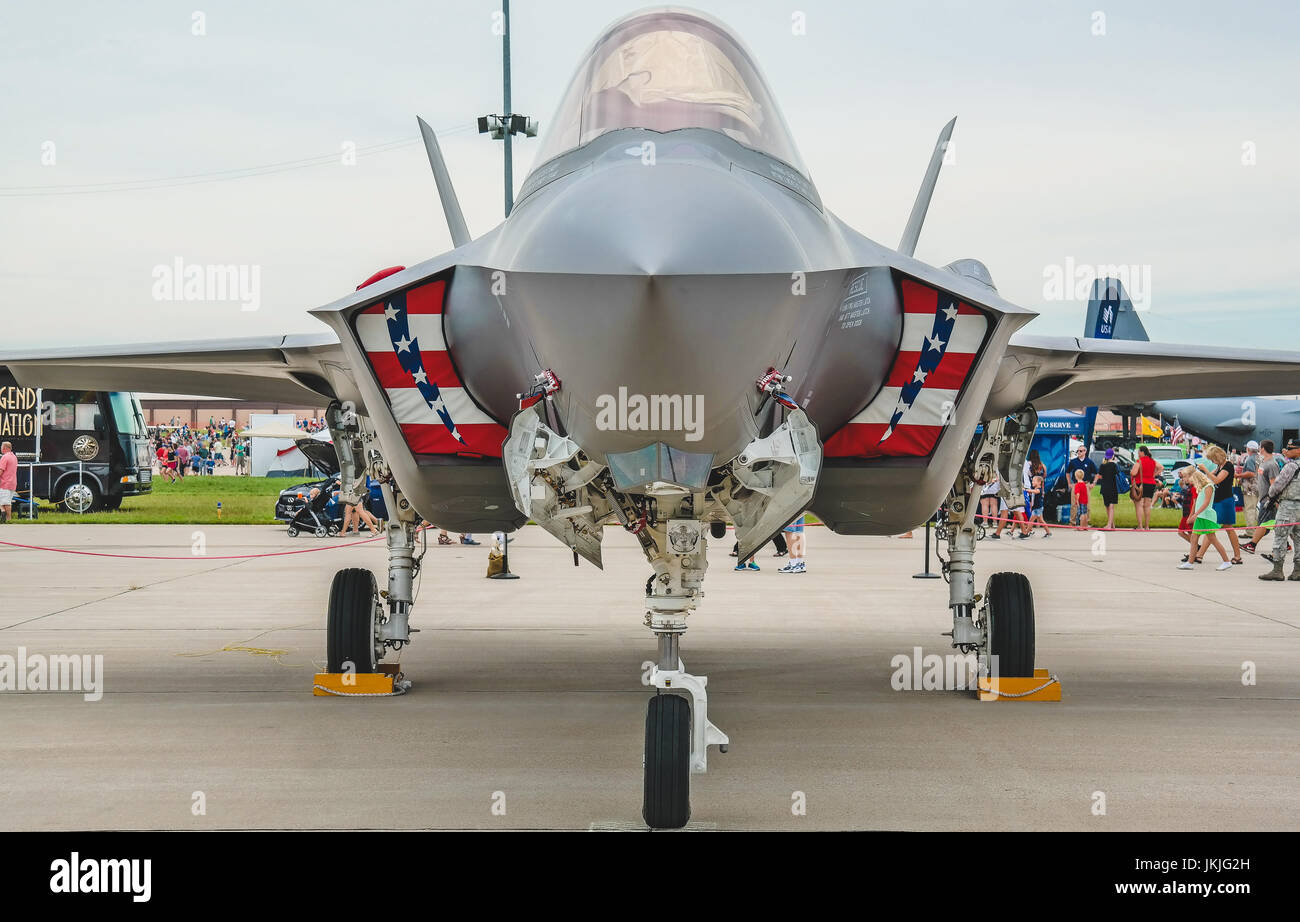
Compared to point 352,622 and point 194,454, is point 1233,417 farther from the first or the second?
point 194,454

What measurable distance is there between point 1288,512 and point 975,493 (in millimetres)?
9930

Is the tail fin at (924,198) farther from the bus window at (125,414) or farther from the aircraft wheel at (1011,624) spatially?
the bus window at (125,414)

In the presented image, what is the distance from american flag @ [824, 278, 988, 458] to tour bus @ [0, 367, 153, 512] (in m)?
24.6

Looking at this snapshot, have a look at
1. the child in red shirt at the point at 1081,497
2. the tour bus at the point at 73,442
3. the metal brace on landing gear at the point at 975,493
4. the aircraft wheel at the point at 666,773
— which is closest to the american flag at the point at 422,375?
the aircraft wheel at the point at 666,773

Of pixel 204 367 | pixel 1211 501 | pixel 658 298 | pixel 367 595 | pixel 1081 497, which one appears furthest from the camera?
pixel 1081 497

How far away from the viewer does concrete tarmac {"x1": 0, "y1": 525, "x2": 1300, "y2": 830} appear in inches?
201

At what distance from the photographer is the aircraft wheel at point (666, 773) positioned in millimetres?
4633

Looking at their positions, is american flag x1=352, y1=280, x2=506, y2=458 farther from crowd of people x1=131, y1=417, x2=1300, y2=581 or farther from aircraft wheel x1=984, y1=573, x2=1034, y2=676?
aircraft wheel x1=984, y1=573, x2=1034, y2=676

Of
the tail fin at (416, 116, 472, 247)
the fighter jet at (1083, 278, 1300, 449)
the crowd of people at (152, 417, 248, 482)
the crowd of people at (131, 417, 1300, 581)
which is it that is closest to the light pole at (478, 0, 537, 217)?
the crowd of people at (131, 417, 1300, 581)

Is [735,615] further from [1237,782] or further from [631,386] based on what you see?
[631,386]

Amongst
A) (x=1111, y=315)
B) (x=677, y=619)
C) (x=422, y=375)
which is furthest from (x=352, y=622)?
(x=1111, y=315)

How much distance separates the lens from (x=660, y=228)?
3.51 metres

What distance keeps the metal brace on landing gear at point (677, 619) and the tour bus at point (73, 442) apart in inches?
962
